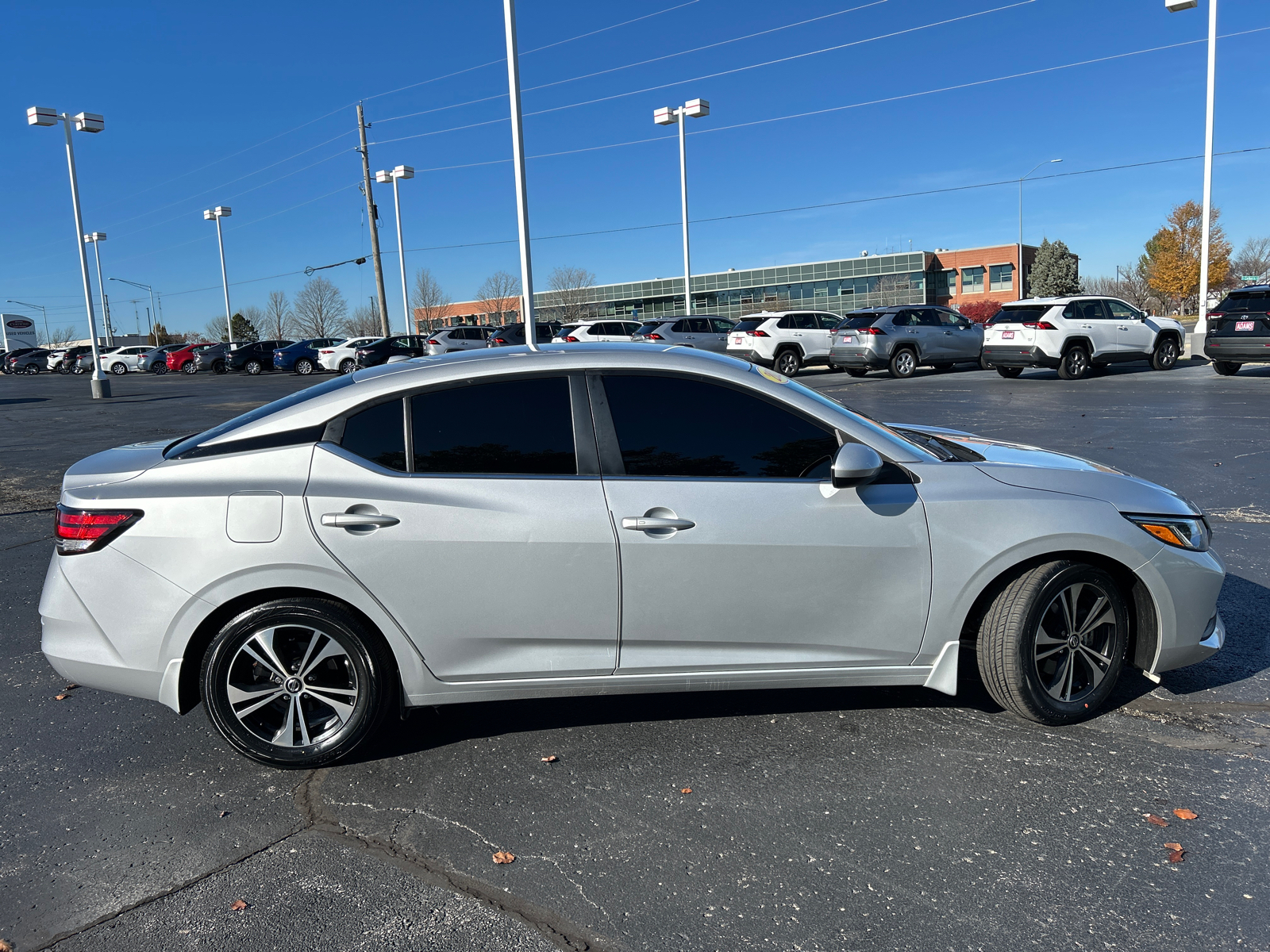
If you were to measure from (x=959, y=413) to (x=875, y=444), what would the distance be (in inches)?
482

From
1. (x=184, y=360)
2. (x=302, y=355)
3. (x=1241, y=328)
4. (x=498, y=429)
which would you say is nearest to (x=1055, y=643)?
(x=498, y=429)

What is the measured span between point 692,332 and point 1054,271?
48396mm

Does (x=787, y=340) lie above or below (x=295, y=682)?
above

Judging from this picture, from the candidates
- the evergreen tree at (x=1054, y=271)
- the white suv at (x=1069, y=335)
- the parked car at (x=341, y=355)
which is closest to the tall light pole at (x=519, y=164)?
the white suv at (x=1069, y=335)

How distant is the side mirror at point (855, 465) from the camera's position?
11.3 feet

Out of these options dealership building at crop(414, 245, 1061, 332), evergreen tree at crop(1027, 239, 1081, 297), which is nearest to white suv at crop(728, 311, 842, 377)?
dealership building at crop(414, 245, 1061, 332)

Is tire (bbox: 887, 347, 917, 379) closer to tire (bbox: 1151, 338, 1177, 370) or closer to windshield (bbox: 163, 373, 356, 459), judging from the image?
tire (bbox: 1151, 338, 1177, 370)

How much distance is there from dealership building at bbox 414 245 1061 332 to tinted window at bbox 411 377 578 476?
213 feet

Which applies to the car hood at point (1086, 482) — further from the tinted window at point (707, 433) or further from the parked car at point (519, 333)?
the parked car at point (519, 333)

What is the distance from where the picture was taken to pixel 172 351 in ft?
167

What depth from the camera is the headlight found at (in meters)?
3.77

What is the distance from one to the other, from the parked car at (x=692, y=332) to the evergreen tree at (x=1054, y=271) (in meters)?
45.6

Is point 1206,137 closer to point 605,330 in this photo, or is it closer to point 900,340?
point 900,340

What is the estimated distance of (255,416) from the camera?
3.73 m
